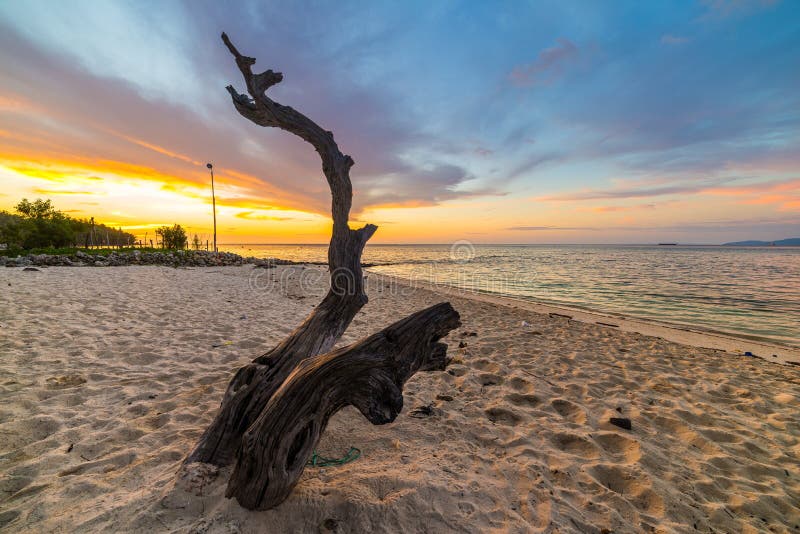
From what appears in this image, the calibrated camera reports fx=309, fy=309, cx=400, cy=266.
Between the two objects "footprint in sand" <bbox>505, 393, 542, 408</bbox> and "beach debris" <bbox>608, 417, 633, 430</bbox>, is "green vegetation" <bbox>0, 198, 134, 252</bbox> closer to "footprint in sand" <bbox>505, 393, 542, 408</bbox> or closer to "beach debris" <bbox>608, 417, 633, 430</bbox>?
"footprint in sand" <bbox>505, 393, 542, 408</bbox>

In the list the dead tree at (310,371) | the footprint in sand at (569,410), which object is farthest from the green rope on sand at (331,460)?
the footprint in sand at (569,410)

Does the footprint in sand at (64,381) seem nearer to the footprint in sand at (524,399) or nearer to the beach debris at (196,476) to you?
the beach debris at (196,476)

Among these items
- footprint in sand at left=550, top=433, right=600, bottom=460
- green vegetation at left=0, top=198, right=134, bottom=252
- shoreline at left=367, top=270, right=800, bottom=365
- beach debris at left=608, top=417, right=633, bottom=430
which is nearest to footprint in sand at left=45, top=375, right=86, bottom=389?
footprint in sand at left=550, top=433, right=600, bottom=460

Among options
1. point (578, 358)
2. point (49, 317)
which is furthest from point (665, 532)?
point (49, 317)

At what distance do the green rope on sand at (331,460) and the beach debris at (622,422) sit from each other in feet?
10.3

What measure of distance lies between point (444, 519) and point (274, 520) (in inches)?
Answer: 45.0

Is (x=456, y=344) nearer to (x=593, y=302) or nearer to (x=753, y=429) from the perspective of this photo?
(x=753, y=429)

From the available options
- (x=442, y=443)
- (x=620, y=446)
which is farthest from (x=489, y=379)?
(x=442, y=443)

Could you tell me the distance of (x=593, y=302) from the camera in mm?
14969

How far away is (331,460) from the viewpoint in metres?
2.81

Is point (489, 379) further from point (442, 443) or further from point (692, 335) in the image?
point (692, 335)

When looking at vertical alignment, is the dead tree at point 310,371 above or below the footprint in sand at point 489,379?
above

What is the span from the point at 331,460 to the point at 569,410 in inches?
125

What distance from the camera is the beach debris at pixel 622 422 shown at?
12.2 feet
